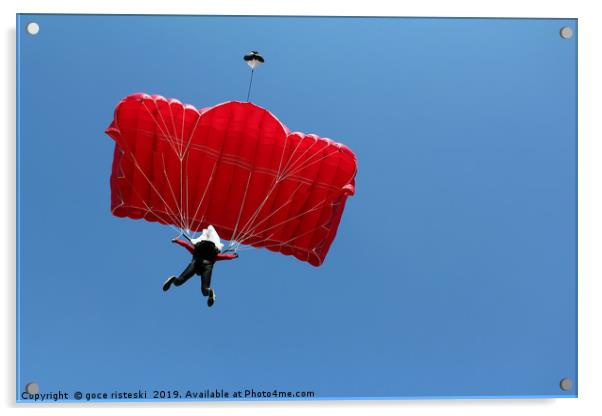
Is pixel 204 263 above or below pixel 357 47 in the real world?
below

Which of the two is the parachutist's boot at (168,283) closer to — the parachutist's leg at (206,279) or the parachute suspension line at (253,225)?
the parachutist's leg at (206,279)

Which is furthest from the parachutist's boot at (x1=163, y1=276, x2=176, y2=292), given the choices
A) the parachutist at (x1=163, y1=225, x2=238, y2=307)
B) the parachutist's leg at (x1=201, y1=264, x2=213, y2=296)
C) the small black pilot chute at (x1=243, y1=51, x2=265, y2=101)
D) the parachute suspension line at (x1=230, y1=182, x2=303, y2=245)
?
the small black pilot chute at (x1=243, y1=51, x2=265, y2=101)

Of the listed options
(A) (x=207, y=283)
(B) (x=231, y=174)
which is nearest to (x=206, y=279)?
(A) (x=207, y=283)

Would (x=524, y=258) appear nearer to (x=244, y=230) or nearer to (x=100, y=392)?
(x=244, y=230)

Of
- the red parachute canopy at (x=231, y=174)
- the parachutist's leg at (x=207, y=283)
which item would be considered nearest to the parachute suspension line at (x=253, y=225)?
the red parachute canopy at (x=231, y=174)

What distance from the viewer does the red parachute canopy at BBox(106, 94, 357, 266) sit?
14.8 ft

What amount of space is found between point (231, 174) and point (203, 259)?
1.96ft

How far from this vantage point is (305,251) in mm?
4773

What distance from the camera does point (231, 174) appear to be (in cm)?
465

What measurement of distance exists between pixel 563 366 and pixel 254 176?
2465 mm

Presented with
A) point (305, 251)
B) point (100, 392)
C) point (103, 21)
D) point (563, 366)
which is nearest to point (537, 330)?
point (563, 366)

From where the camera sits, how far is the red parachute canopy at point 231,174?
14.8ft

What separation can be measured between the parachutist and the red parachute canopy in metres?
0.14

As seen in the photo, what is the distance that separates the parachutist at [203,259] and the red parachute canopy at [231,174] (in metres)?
0.14
